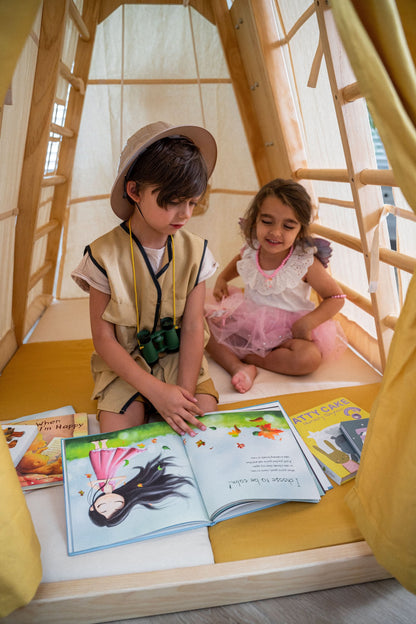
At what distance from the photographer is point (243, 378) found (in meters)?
1.60

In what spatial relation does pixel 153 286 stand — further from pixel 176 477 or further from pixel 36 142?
pixel 36 142

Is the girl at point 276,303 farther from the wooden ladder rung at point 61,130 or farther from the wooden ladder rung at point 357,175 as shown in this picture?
the wooden ladder rung at point 61,130

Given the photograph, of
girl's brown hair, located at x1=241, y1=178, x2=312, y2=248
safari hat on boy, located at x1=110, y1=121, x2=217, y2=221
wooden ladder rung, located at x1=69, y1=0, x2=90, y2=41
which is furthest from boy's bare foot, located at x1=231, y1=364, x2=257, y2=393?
wooden ladder rung, located at x1=69, y1=0, x2=90, y2=41

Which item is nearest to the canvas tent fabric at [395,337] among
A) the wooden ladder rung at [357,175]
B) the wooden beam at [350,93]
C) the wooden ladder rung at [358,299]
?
the wooden ladder rung at [357,175]

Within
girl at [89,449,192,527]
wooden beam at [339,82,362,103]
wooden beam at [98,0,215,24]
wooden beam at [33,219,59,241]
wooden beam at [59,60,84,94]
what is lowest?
girl at [89,449,192,527]

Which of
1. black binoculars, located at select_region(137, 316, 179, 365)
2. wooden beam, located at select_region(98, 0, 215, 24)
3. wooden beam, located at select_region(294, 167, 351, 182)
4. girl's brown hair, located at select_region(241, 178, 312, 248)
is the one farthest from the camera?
wooden beam, located at select_region(98, 0, 215, 24)

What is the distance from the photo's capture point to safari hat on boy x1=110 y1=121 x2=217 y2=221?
1.21 m

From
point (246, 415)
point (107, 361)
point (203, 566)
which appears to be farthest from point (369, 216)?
point (203, 566)

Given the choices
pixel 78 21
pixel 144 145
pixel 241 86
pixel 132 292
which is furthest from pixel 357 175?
pixel 78 21

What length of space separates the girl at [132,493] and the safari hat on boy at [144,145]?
0.69m

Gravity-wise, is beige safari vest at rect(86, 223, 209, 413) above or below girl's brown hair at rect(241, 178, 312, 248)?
below

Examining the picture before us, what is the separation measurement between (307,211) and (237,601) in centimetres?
117

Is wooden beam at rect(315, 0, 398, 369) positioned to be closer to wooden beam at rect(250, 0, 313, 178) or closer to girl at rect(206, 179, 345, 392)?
girl at rect(206, 179, 345, 392)

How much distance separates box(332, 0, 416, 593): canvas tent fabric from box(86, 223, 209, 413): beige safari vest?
2.09 ft
